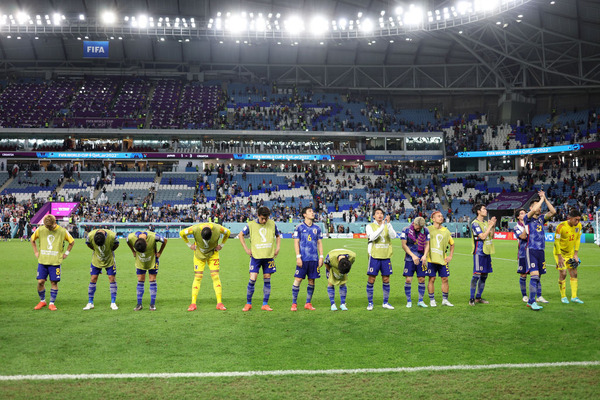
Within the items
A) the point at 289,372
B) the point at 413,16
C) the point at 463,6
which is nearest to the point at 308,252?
the point at 289,372

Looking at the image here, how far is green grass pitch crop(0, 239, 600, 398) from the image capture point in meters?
5.97

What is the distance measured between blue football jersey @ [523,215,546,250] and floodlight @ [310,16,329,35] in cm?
4968

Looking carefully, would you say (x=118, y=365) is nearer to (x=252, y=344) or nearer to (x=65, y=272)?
(x=252, y=344)

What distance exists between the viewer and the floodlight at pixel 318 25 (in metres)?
56.2

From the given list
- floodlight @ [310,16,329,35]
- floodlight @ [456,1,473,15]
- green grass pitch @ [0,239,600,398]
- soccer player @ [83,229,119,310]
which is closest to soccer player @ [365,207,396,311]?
green grass pitch @ [0,239,600,398]

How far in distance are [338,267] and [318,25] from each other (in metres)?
51.2

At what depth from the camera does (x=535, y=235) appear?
11.0 m

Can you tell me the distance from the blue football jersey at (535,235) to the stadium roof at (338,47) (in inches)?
1519

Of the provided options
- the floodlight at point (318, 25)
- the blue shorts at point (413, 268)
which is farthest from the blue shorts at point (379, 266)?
the floodlight at point (318, 25)

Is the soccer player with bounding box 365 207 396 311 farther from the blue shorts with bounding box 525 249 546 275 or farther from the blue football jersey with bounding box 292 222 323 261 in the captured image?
the blue shorts with bounding box 525 249 546 275

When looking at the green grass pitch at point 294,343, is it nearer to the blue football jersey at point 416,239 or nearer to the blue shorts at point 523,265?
the blue shorts at point 523,265

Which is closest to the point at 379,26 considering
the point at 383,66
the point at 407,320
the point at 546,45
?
the point at 383,66

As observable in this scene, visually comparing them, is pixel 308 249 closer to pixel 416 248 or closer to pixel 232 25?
pixel 416 248

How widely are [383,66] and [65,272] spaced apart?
5810cm
